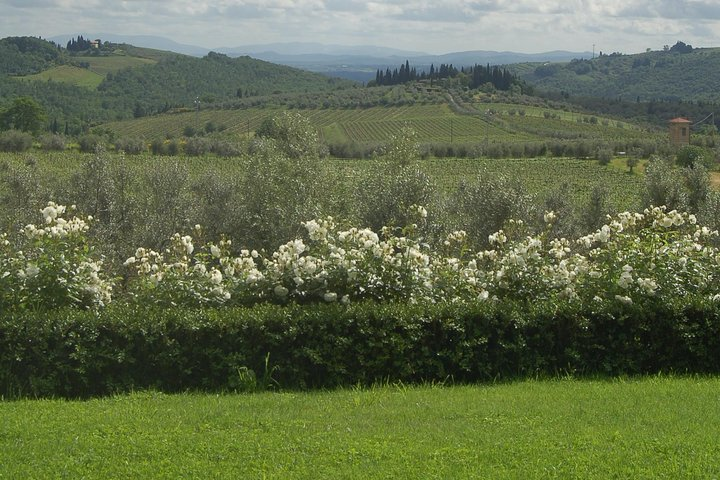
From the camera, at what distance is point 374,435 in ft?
18.8

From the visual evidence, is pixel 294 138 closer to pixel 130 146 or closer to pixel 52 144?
pixel 130 146

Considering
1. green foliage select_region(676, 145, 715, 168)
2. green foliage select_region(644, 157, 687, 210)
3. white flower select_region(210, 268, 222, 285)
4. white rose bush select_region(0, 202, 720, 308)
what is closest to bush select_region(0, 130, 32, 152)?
green foliage select_region(644, 157, 687, 210)

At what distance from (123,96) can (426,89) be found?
55.6m

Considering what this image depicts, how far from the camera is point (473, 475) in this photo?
16.1 feet

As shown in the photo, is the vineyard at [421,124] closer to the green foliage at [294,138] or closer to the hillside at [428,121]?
the hillside at [428,121]

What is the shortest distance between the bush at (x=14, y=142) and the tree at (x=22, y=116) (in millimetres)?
24615

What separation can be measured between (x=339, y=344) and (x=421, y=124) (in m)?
89.0

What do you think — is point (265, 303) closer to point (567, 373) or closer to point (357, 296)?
point (357, 296)

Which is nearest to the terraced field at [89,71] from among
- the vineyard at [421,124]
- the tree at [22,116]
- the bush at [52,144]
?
the vineyard at [421,124]

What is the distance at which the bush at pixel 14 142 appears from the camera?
58.1 metres

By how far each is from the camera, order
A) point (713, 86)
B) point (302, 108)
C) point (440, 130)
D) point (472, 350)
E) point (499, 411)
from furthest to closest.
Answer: point (713, 86), point (302, 108), point (440, 130), point (472, 350), point (499, 411)

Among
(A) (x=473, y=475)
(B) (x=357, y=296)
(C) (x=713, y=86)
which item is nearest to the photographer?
(A) (x=473, y=475)

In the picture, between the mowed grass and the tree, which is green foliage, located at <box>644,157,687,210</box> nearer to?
the mowed grass

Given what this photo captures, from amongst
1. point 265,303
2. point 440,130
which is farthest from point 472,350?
point 440,130
